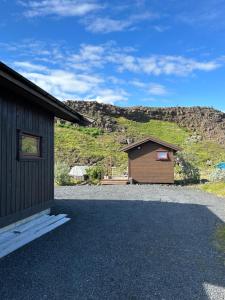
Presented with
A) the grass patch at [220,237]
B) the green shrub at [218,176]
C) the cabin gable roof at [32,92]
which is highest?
the cabin gable roof at [32,92]

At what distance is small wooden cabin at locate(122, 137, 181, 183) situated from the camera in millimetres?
22391

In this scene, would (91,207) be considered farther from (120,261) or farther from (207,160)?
(207,160)

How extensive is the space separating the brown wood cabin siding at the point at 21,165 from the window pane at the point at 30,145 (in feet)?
0.53

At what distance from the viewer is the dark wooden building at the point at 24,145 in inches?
265

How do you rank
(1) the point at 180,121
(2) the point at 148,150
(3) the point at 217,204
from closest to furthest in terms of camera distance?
(3) the point at 217,204, (2) the point at 148,150, (1) the point at 180,121

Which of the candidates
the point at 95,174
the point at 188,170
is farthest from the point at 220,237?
the point at 95,174

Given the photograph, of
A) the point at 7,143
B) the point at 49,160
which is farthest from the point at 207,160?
the point at 7,143

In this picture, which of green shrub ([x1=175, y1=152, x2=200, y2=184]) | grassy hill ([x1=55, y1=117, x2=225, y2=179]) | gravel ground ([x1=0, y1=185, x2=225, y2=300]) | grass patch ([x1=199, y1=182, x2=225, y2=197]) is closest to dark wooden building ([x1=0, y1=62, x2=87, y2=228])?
A: gravel ground ([x1=0, y1=185, x2=225, y2=300])

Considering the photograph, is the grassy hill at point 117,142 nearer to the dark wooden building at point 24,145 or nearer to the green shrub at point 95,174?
the green shrub at point 95,174

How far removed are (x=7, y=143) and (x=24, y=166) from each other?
0.99 meters

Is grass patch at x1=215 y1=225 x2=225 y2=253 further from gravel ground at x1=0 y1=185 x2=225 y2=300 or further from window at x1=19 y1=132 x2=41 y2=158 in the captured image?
window at x1=19 y1=132 x2=41 y2=158

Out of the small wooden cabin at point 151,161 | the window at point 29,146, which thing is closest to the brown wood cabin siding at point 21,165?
the window at point 29,146

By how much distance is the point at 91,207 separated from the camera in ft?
37.0

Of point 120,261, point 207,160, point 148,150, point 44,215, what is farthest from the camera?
point 207,160
